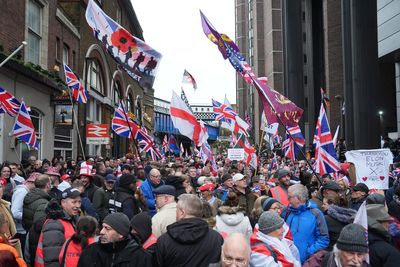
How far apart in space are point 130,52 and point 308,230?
28.3 feet

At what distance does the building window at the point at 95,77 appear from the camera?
3295 centimetres

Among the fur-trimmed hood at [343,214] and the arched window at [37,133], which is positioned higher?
the arched window at [37,133]

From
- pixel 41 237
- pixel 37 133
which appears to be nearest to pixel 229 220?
pixel 41 237

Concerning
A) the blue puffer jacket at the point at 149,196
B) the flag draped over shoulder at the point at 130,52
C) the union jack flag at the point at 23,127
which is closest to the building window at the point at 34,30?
the union jack flag at the point at 23,127

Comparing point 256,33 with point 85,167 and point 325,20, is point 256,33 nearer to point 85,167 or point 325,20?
point 325,20

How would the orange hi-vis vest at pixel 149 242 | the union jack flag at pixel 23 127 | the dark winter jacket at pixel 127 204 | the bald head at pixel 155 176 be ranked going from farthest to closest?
1. the union jack flag at pixel 23 127
2. the bald head at pixel 155 176
3. the dark winter jacket at pixel 127 204
4. the orange hi-vis vest at pixel 149 242

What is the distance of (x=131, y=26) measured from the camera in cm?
5697

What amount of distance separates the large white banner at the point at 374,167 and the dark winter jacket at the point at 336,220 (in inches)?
139

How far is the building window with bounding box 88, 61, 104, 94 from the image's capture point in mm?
32947

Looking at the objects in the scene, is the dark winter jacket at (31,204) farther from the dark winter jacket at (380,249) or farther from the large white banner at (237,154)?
the large white banner at (237,154)

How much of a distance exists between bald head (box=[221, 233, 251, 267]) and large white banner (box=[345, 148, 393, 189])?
18.6ft

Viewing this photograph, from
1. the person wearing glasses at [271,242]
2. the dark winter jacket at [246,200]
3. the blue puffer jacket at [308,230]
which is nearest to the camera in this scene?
the person wearing glasses at [271,242]

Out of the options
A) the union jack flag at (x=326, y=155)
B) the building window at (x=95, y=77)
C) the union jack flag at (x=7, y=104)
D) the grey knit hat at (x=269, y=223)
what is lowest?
the grey knit hat at (x=269, y=223)

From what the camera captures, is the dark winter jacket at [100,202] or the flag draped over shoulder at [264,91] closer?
the dark winter jacket at [100,202]
